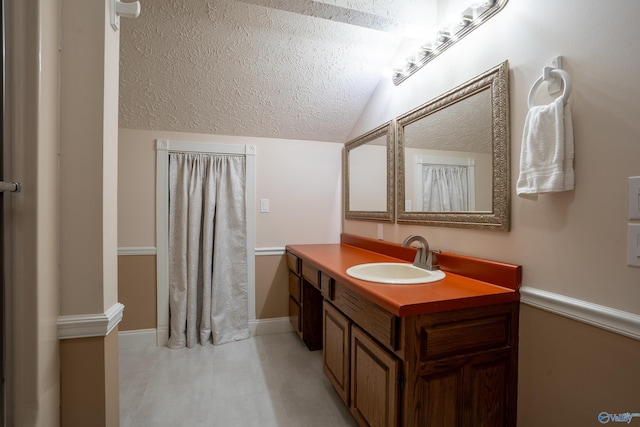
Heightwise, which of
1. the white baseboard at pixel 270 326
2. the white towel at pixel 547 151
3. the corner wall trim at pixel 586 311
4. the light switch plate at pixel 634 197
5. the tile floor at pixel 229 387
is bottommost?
the tile floor at pixel 229 387

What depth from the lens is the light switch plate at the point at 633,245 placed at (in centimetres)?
84

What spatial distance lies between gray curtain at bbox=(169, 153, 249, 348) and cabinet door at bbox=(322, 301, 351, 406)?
1131mm

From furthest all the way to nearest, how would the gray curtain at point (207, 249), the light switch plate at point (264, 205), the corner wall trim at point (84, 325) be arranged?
the light switch plate at point (264, 205) < the gray curtain at point (207, 249) < the corner wall trim at point (84, 325)

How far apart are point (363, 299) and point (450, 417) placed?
51 centimetres

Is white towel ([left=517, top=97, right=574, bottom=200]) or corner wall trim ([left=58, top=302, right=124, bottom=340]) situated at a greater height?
Result: white towel ([left=517, top=97, right=574, bottom=200])

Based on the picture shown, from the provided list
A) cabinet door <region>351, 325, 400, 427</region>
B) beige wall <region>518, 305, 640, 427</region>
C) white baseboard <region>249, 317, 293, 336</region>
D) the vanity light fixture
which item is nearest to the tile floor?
white baseboard <region>249, 317, 293, 336</region>

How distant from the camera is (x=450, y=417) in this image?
1.08 m

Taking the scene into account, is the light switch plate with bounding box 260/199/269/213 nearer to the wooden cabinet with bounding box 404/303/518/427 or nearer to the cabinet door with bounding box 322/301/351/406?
the cabinet door with bounding box 322/301/351/406

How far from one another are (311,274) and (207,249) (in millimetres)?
996

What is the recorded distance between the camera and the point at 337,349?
1568 millimetres

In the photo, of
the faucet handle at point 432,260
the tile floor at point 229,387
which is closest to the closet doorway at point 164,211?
the tile floor at point 229,387

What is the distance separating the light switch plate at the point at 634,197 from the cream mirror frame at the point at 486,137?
39 centimetres

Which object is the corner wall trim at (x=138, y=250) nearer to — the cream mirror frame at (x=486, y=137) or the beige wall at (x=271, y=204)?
the beige wall at (x=271, y=204)

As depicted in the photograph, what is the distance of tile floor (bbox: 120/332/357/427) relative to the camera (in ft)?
5.22
